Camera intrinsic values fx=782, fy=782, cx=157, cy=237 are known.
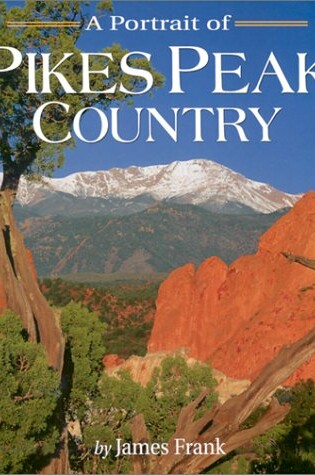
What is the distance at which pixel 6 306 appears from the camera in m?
14.1

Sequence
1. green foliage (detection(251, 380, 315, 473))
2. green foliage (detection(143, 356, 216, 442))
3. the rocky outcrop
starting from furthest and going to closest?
the rocky outcrop → green foliage (detection(143, 356, 216, 442)) → green foliage (detection(251, 380, 315, 473))

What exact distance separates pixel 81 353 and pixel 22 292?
330cm

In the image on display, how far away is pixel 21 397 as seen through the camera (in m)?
12.4

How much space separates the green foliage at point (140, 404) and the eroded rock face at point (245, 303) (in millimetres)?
37426

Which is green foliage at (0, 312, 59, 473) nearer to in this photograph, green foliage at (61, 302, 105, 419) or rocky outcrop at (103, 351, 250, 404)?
green foliage at (61, 302, 105, 419)

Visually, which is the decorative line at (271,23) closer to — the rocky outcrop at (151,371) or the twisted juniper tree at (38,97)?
the twisted juniper tree at (38,97)

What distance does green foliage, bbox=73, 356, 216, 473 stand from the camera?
17.6 meters

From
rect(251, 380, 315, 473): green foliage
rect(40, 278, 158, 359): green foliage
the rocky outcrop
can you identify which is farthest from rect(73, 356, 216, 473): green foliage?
rect(40, 278, 158, 359): green foliage

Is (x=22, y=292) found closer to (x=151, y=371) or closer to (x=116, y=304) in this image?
(x=151, y=371)

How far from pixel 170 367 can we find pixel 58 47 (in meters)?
8.16

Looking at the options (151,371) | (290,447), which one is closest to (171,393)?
(290,447)

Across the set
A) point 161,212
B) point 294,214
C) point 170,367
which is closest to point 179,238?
point 161,212

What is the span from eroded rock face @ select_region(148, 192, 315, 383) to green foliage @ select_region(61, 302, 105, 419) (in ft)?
126

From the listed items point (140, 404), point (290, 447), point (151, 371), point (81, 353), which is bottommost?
point (151, 371)
